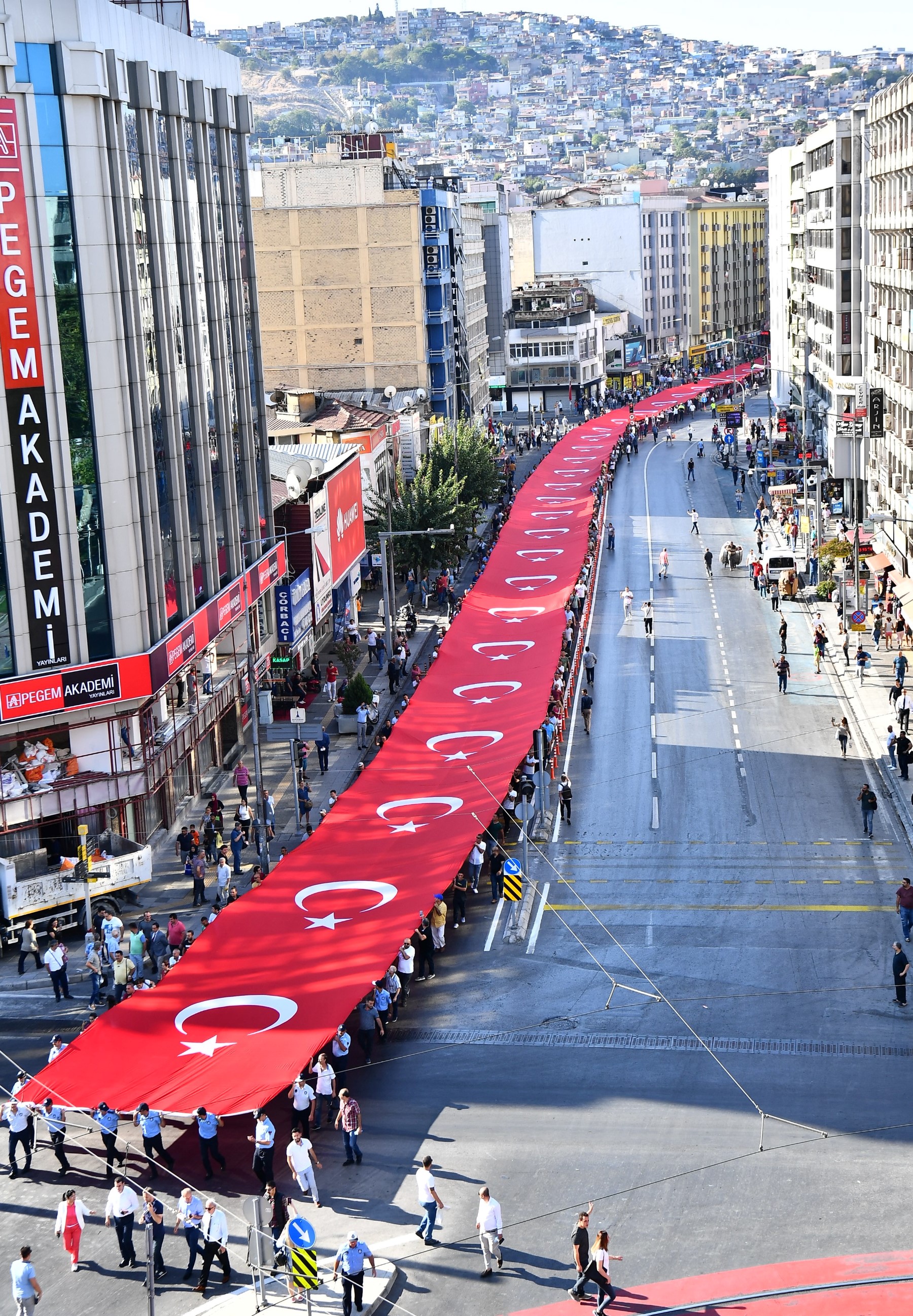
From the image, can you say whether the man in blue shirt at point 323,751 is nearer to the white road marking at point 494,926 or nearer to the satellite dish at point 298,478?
the satellite dish at point 298,478

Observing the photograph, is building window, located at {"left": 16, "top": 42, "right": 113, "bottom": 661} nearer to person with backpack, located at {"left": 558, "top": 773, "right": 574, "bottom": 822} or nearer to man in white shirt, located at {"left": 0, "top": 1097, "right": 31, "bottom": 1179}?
person with backpack, located at {"left": 558, "top": 773, "right": 574, "bottom": 822}

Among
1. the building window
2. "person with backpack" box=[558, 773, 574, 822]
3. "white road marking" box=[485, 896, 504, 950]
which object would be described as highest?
the building window

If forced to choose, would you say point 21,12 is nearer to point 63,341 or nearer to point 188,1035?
point 63,341

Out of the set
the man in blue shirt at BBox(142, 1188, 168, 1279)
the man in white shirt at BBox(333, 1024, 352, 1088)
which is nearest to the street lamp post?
the man in white shirt at BBox(333, 1024, 352, 1088)

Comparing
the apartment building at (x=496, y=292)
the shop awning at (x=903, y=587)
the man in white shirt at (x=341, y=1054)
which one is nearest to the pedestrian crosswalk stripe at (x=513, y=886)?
the man in white shirt at (x=341, y=1054)

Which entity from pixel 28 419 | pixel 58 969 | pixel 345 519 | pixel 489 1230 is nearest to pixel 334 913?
pixel 58 969

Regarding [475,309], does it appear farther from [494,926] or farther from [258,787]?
[494,926]

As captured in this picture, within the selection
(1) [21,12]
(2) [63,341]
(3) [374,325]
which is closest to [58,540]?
(2) [63,341]
